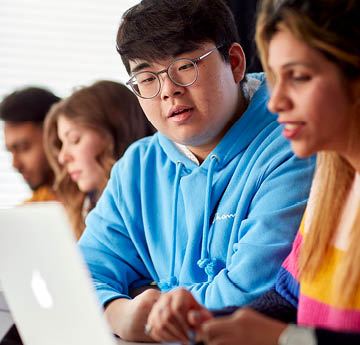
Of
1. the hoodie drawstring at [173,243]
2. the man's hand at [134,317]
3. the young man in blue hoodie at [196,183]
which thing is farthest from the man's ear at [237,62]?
the man's hand at [134,317]

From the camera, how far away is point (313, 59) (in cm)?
87

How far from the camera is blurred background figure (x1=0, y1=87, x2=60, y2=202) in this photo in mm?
2854

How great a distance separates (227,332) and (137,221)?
84 centimetres

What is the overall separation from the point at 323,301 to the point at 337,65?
0.39 metres

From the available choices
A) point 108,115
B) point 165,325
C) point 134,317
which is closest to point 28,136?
point 108,115

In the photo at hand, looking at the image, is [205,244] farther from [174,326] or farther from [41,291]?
[41,291]

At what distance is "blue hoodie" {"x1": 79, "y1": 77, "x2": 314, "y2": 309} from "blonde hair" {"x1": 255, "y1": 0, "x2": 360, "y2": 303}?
0.20 meters

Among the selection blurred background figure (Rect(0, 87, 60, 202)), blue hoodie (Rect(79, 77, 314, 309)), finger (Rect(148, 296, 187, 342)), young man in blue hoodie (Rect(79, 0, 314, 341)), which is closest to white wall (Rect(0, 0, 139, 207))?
blurred background figure (Rect(0, 87, 60, 202))

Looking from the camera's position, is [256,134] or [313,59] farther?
[256,134]

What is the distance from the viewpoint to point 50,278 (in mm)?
794

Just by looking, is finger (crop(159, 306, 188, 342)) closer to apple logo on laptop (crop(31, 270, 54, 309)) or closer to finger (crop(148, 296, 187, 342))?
finger (crop(148, 296, 187, 342))

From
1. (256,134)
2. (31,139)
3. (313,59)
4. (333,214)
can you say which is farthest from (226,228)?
(31,139)

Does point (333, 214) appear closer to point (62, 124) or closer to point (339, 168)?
point (339, 168)

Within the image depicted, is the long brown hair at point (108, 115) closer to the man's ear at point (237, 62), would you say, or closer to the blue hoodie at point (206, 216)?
the blue hoodie at point (206, 216)
